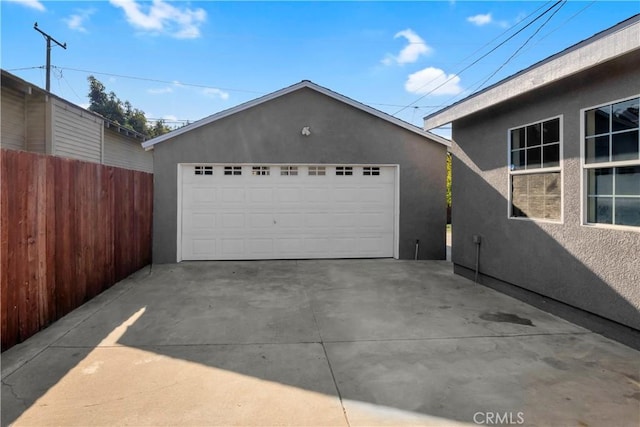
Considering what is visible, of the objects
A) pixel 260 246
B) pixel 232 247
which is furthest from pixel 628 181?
pixel 232 247

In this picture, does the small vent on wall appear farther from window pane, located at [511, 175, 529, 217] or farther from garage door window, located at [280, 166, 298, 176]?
window pane, located at [511, 175, 529, 217]

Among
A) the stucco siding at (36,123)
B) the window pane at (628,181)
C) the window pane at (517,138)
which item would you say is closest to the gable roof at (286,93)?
the stucco siding at (36,123)

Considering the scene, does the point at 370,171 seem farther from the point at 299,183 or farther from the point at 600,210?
the point at 600,210

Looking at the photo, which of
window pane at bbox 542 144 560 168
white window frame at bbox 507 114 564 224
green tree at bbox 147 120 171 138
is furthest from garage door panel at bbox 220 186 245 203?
green tree at bbox 147 120 171 138

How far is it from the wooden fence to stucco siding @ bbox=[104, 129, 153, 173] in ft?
20.2

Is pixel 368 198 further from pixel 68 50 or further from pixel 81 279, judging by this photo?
pixel 68 50

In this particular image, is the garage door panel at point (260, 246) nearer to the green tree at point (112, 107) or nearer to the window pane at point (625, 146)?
the window pane at point (625, 146)

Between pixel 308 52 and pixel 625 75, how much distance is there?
10835mm

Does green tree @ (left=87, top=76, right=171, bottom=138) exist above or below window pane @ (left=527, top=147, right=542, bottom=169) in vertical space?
above

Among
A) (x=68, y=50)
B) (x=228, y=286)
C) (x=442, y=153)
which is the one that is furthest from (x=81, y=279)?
(x=68, y=50)

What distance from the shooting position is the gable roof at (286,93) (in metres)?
8.48

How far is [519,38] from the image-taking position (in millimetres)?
10984

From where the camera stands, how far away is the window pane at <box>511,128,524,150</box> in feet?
18.5

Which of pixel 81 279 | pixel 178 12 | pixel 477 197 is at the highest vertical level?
pixel 178 12
